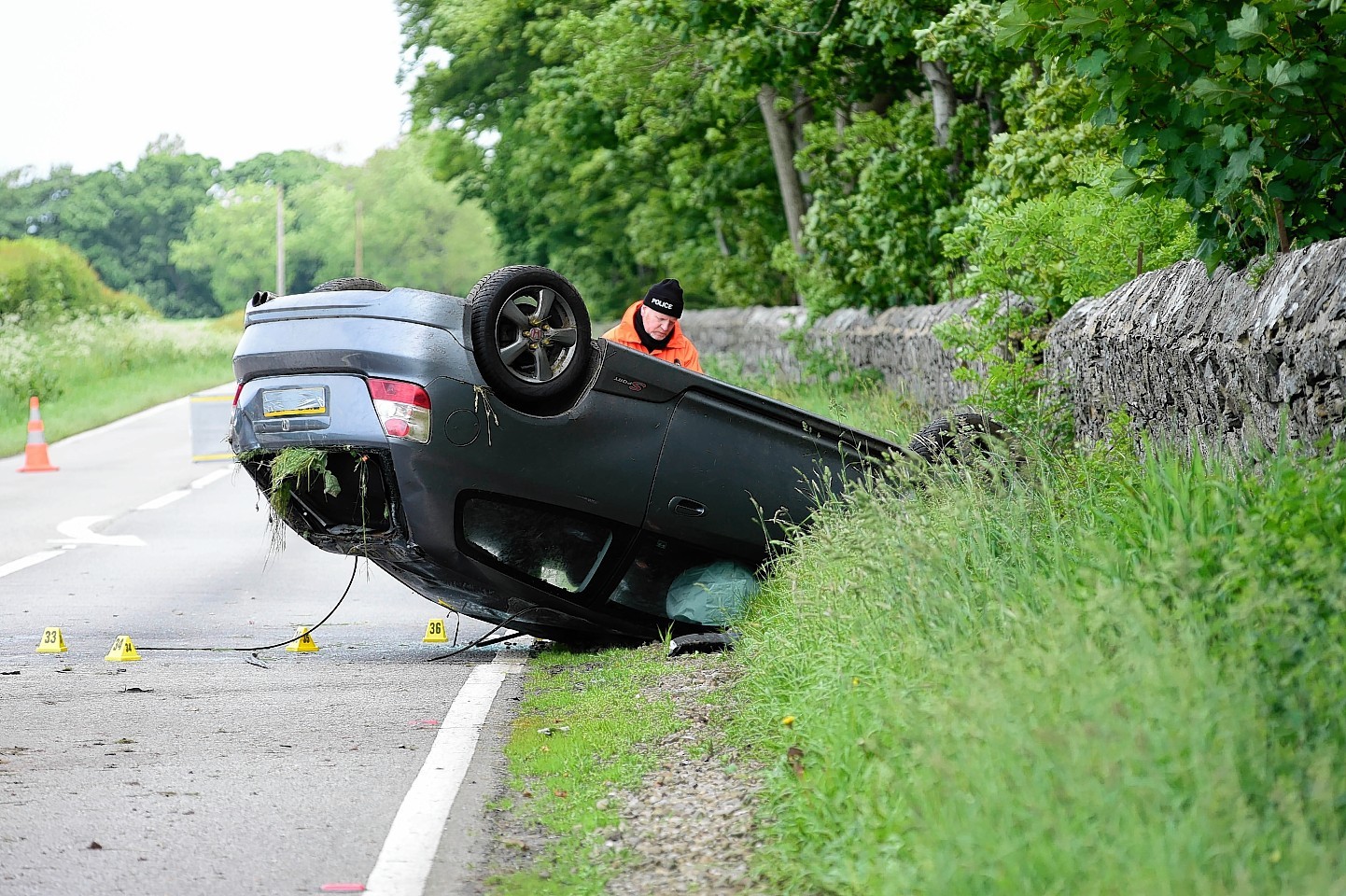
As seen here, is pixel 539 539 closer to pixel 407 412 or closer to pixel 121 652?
pixel 407 412

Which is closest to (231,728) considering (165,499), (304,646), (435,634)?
(304,646)

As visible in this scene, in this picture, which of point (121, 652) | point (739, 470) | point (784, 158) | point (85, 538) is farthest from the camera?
point (784, 158)

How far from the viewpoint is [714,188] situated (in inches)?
1142

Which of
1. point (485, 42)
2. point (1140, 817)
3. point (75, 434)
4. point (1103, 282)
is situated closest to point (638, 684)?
point (1140, 817)

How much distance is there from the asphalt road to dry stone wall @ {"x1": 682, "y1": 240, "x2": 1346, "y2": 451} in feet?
9.98

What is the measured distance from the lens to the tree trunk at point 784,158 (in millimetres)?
25328

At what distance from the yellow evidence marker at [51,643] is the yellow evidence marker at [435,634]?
6.15ft

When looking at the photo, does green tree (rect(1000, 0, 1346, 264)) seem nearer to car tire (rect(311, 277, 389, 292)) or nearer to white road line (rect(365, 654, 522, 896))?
car tire (rect(311, 277, 389, 292))

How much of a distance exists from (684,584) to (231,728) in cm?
250

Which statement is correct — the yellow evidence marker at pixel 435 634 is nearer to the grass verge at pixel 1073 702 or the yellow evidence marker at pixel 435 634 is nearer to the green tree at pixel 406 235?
the grass verge at pixel 1073 702

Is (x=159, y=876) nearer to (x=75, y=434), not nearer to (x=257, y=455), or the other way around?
(x=257, y=455)

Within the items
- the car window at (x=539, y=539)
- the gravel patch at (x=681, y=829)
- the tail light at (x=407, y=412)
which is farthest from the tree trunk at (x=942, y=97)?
the gravel patch at (x=681, y=829)

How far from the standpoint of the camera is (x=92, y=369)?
121 ft

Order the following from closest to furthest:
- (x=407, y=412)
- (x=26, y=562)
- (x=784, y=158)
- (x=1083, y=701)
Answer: (x=1083, y=701), (x=407, y=412), (x=26, y=562), (x=784, y=158)
